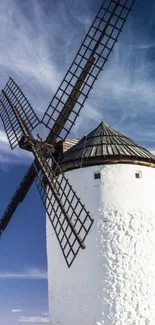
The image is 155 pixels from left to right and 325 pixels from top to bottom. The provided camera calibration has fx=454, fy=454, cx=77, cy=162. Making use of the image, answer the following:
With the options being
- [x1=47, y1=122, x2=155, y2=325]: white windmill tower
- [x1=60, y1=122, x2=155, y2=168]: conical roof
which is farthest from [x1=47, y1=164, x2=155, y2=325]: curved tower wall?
[x1=60, y1=122, x2=155, y2=168]: conical roof

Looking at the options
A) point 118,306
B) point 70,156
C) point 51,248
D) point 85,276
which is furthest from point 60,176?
point 118,306

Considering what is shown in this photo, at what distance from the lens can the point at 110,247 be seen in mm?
12430

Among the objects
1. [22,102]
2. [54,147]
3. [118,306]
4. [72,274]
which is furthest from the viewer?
[22,102]

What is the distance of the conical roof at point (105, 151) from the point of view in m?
13.2

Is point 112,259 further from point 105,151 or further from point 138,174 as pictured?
point 105,151

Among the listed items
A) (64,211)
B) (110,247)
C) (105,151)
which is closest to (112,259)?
(110,247)

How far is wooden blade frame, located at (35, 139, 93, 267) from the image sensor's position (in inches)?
488

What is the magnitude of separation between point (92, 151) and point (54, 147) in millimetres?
1975

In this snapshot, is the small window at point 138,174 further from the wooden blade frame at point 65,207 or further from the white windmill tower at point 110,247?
the wooden blade frame at point 65,207

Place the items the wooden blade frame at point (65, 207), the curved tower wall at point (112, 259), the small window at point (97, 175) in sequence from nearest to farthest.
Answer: the curved tower wall at point (112, 259)
the wooden blade frame at point (65, 207)
the small window at point (97, 175)

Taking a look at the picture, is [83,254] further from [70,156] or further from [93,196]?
[70,156]

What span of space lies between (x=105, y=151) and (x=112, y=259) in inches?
124

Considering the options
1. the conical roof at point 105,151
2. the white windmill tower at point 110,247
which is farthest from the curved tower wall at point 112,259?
the conical roof at point 105,151

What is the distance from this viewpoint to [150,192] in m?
13.2
